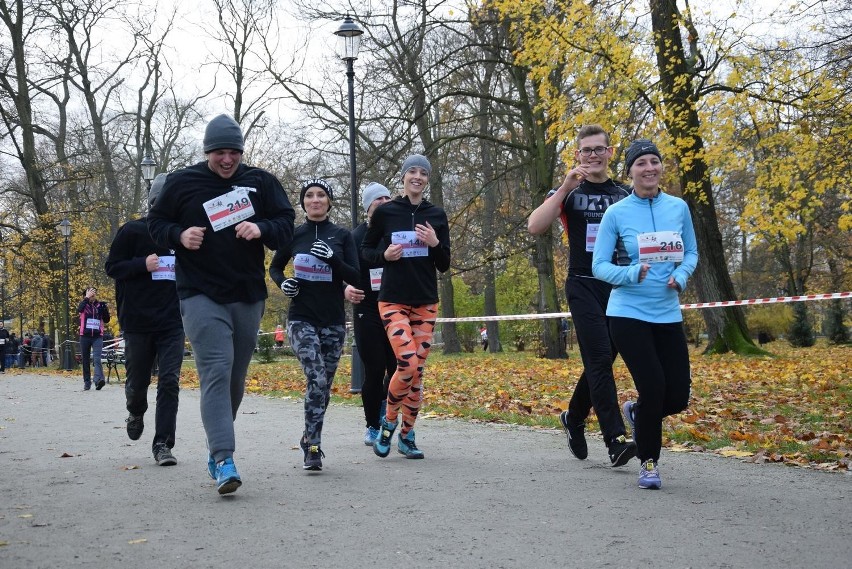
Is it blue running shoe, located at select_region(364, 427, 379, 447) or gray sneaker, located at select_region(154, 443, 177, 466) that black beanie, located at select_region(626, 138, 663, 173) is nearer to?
blue running shoe, located at select_region(364, 427, 379, 447)

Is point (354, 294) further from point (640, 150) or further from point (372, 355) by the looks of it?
point (640, 150)

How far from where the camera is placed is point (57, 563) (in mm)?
4031

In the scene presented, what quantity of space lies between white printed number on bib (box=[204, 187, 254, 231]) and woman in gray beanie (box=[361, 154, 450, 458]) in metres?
1.44

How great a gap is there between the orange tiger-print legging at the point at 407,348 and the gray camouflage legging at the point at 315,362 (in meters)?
0.42

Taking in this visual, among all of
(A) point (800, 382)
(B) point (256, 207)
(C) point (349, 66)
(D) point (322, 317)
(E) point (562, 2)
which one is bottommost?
(A) point (800, 382)

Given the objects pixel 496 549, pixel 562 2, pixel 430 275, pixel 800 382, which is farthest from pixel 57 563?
pixel 562 2

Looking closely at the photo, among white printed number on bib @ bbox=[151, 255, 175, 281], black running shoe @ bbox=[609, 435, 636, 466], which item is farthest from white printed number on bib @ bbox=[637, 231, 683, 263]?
white printed number on bib @ bbox=[151, 255, 175, 281]

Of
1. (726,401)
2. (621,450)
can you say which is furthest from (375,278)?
(726,401)

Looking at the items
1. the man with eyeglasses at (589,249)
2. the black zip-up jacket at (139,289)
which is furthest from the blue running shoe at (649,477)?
the black zip-up jacket at (139,289)

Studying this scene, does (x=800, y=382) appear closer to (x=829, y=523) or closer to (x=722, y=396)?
(x=722, y=396)

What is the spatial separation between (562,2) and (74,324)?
79.7 feet

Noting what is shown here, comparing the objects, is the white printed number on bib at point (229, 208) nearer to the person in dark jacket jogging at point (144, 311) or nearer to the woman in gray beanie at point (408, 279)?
the woman in gray beanie at point (408, 279)

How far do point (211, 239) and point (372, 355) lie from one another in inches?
101

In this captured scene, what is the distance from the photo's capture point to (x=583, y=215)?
6520mm
